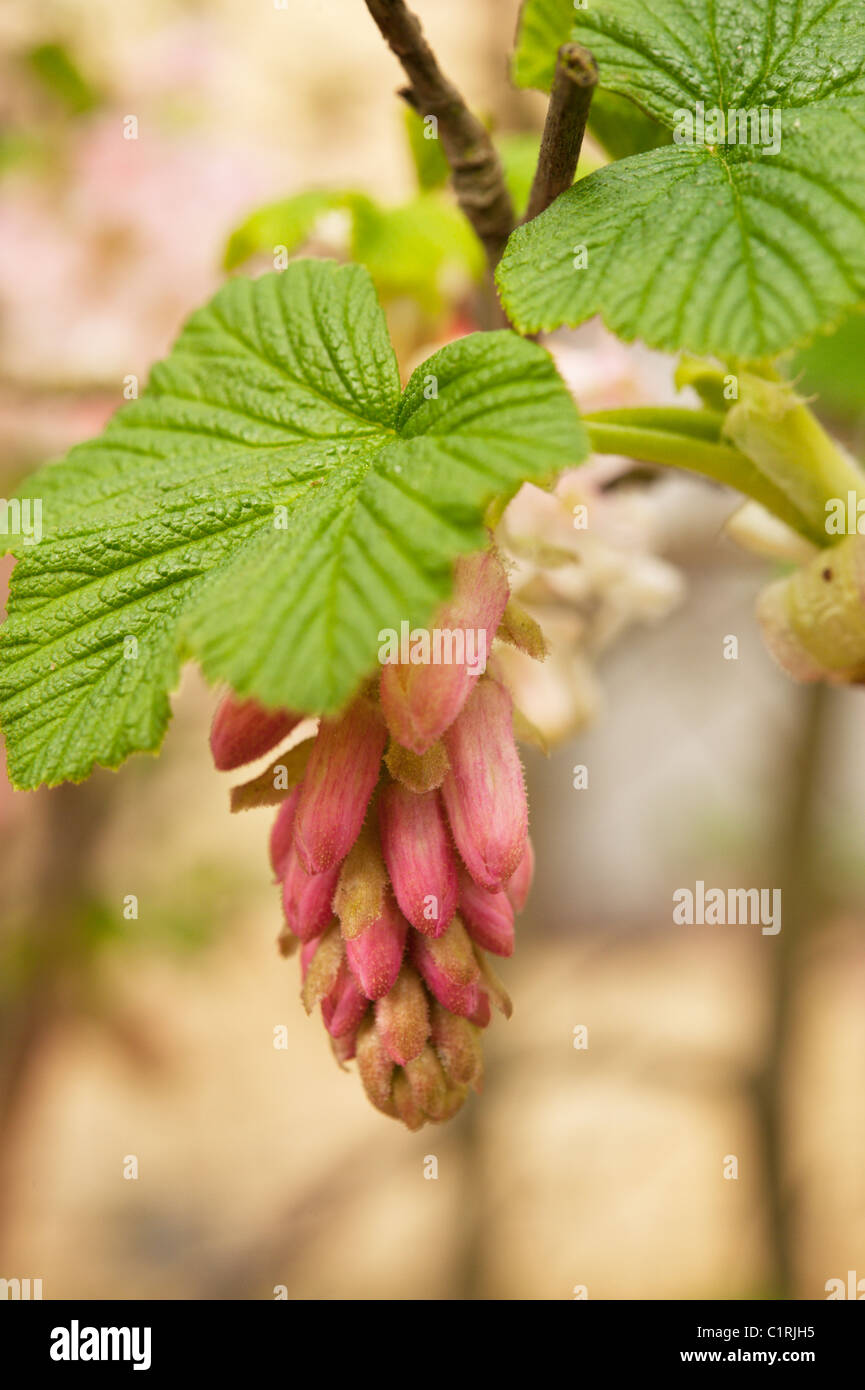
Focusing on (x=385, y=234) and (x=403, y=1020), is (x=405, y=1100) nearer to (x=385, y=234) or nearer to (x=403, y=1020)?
(x=403, y=1020)

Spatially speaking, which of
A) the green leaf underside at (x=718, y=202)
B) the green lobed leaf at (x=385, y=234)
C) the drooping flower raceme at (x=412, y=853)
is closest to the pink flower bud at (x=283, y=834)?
the drooping flower raceme at (x=412, y=853)

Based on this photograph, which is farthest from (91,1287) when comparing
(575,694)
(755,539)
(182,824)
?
(755,539)

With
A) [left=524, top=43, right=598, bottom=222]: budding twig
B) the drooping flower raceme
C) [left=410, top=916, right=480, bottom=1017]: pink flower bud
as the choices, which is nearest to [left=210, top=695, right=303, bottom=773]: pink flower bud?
the drooping flower raceme

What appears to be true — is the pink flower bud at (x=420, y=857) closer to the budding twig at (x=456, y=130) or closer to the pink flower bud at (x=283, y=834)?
the pink flower bud at (x=283, y=834)

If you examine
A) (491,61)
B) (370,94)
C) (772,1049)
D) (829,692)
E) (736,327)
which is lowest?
(772,1049)

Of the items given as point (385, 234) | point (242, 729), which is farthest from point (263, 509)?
point (385, 234)
